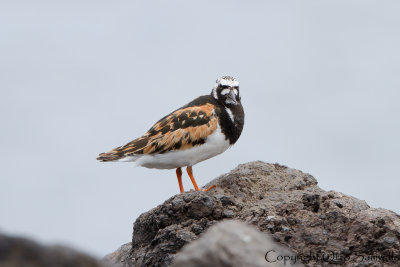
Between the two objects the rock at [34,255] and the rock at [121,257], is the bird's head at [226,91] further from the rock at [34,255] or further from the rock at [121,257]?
the rock at [34,255]

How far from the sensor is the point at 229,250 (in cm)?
639

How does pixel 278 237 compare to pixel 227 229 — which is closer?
pixel 227 229

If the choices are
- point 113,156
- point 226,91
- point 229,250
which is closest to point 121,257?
point 113,156

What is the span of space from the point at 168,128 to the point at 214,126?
0.97 m

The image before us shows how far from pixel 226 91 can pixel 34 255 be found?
418 inches

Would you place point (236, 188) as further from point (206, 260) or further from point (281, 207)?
point (206, 260)

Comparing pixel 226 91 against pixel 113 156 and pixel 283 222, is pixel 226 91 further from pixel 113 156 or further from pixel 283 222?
pixel 283 222

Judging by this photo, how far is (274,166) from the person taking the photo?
13.6 metres

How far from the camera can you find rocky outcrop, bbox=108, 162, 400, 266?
10469 millimetres

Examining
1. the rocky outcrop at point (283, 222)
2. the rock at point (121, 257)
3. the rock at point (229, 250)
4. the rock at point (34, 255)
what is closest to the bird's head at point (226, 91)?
the rocky outcrop at point (283, 222)

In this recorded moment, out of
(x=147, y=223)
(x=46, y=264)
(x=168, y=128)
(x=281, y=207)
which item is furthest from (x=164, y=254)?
(x=46, y=264)

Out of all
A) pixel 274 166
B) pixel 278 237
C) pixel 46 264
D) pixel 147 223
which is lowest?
pixel 46 264

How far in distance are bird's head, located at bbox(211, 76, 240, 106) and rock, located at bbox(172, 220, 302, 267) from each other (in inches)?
360

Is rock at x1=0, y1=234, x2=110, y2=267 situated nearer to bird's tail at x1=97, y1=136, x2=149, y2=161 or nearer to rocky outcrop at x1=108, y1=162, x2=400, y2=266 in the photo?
rocky outcrop at x1=108, y1=162, x2=400, y2=266
